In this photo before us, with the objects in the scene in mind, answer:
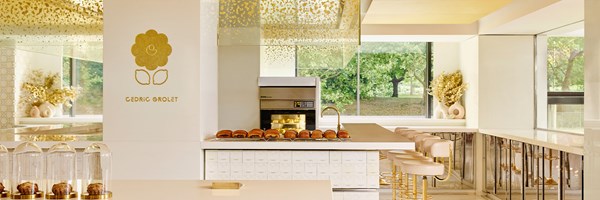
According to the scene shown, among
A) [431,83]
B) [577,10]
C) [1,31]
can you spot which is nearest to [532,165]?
[577,10]

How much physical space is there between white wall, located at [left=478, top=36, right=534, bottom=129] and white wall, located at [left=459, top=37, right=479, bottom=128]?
91 millimetres

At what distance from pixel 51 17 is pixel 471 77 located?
5.65 metres

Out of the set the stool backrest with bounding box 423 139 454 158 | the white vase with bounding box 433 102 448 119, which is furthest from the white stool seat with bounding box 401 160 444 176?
the white vase with bounding box 433 102 448 119

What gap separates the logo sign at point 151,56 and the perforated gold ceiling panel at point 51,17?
0.65m

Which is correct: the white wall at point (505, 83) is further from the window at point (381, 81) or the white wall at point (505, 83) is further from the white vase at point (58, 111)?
the white vase at point (58, 111)

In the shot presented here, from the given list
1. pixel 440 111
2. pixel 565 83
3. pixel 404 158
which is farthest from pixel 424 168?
pixel 440 111

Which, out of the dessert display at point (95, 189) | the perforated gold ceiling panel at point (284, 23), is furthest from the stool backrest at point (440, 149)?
the dessert display at point (95, 189)

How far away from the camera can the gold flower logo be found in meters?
4.77

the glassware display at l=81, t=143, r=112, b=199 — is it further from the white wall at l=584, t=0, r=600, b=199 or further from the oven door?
the oven door

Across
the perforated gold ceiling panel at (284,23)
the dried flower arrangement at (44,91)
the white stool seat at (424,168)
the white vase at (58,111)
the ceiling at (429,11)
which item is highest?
the ceiling at (429,11)

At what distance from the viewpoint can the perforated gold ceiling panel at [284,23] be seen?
5.17 metres

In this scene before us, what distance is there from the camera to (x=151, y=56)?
4777 millimetres

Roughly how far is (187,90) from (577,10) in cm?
381

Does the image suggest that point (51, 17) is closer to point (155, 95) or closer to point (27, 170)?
point (155, 95)
